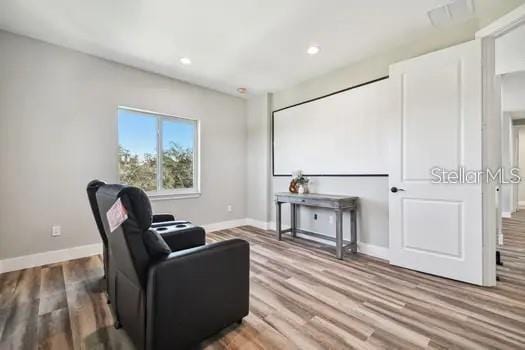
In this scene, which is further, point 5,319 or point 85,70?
point 85,70

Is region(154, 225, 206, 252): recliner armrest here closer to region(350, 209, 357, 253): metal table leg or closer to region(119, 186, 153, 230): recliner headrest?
region(119, 186, 153, 230): recliner headrest

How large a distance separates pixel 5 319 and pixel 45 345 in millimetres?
616

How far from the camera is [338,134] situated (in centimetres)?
368

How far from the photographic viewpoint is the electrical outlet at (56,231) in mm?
3000

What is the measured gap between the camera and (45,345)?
1.56 metres

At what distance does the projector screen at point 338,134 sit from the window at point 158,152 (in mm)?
1635

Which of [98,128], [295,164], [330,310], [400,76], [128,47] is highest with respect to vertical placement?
[128,47]

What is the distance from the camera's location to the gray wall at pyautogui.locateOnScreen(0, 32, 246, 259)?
276 centimetres

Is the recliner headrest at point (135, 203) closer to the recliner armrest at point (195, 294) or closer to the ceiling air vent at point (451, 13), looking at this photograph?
the recliner armrest at point (195, 294)

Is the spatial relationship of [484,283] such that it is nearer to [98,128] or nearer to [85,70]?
[98,128]

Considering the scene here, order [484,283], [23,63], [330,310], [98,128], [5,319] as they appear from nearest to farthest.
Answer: [5,319] < [330,310] < [484,283] < [23,63] < [98,128]

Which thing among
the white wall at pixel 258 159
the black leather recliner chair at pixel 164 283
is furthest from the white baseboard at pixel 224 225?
the black leather recliner chair at pixel 164 283

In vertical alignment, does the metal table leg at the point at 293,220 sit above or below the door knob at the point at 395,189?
below

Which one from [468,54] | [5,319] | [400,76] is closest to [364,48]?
[400,76]
